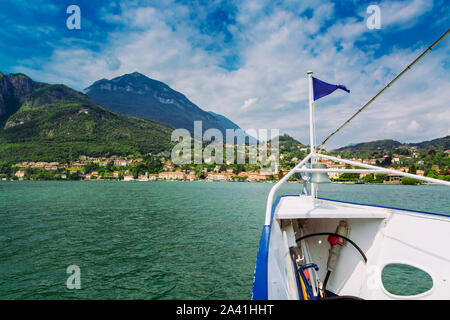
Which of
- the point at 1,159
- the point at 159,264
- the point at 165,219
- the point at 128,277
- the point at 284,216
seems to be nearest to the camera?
the point at 284,216

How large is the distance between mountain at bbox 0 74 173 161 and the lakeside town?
6.74 meters

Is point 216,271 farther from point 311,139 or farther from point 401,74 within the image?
point 401,74

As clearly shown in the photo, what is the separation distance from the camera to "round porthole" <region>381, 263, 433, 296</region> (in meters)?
6.16

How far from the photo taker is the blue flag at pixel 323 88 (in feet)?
17.7

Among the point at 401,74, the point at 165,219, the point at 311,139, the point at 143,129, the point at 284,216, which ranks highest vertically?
the point at 143,129

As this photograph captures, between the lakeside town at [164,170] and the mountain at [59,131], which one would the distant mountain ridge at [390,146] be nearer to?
the lakeside town at [164,170]

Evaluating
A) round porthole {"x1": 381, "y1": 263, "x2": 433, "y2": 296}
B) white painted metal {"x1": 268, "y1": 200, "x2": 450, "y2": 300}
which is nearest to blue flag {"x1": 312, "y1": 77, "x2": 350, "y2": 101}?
white painted metal {"x1": 268, "y1": 200, "x2": 450, "y2": 300}

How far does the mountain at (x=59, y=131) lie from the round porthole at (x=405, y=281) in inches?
4561

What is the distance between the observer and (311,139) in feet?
17.1

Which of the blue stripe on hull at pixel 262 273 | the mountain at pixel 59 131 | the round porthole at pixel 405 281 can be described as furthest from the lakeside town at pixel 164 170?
the blue stripe on hull at pixel 262 273

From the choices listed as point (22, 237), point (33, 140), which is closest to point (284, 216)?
point (22, 237)

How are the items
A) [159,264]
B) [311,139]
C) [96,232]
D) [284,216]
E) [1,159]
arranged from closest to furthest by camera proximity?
[284,216] < [311,139] < [159,264] < [96,232] < [1,159]

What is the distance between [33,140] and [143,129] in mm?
53461

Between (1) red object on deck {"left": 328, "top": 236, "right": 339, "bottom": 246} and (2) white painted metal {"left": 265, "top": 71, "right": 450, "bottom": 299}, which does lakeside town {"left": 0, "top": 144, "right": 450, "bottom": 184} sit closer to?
(1) red object on deck {"left": 328, "top": 236, "right": 339, "bottom": 246}
